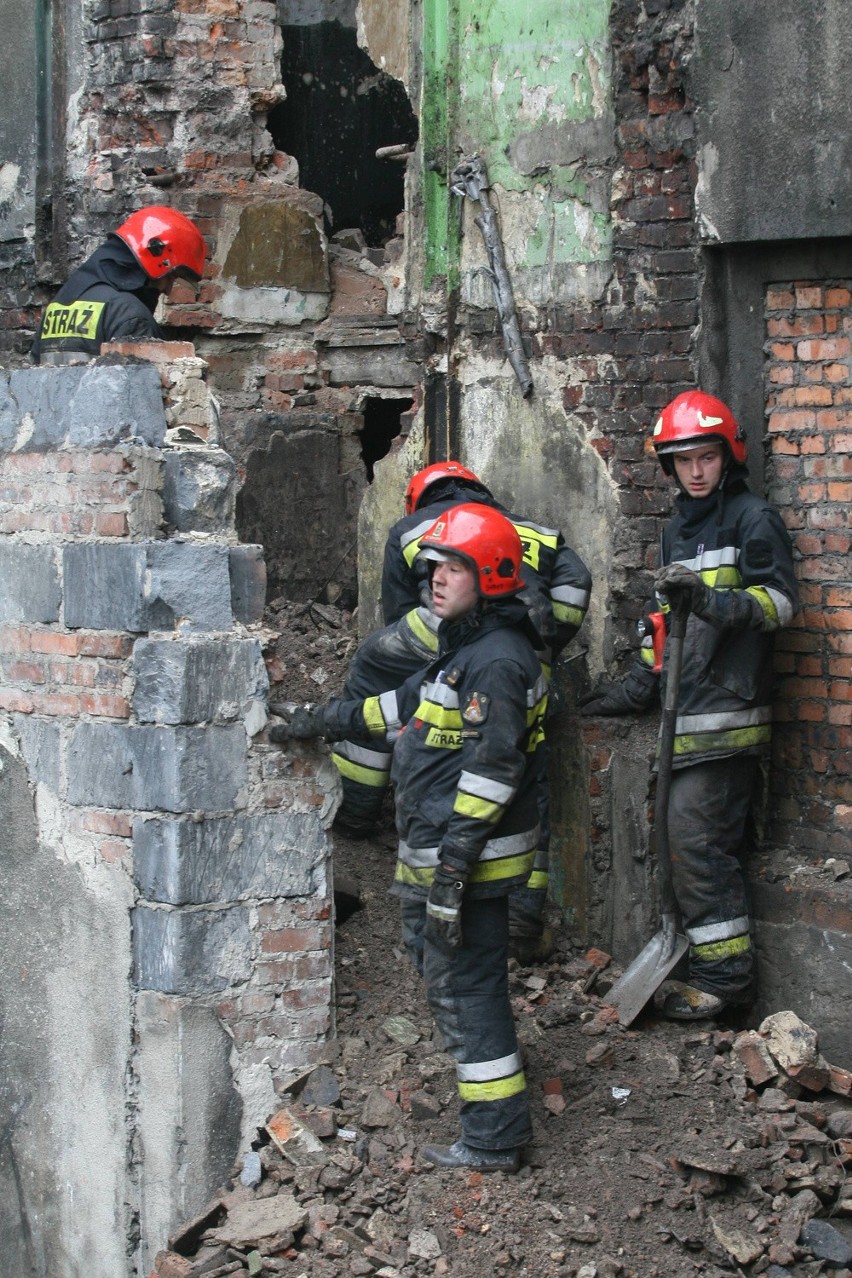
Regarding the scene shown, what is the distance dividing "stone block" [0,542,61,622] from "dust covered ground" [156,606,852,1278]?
785 mm

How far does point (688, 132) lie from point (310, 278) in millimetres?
3028

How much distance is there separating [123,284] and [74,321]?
338 mm

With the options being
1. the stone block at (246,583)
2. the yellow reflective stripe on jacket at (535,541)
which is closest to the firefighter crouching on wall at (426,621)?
the yellow reflective stripe on jacket at (535,541)

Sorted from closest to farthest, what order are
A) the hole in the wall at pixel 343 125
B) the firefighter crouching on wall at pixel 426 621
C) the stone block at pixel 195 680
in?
the stone block at pixel 195 680
the firefighter crouching on wall at pixel 426 621
the hole in the wall at pixel 343 125

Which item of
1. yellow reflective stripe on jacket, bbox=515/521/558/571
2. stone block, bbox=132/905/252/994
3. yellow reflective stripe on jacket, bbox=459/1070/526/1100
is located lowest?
yellow reflective stripe on jacket, bbox=459/1070/526/1100

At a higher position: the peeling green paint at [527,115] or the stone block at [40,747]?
the peeling green paint at [527,115]

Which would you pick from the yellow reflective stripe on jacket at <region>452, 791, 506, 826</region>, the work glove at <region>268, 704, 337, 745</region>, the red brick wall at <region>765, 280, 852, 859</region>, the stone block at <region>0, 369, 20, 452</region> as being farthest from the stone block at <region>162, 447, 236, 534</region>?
the red brick wall at <region>765, 280, 852, 859</region>

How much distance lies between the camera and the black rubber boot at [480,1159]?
15.0ft

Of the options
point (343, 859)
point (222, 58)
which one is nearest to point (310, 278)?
point (222, 58)

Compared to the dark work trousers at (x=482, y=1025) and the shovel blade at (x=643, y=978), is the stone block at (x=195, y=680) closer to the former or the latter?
the dark work trousers at (x=482, y=1025)

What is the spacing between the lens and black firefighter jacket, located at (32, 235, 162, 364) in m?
6.08

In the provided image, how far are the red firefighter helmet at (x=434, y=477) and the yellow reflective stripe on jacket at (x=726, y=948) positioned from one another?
2.03 meters

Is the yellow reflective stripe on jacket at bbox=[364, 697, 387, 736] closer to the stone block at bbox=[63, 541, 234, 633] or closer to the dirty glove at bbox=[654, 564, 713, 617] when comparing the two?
the stone block at bbox=[63, 541, 234, 633]

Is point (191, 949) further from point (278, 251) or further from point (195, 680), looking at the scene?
point (278, 251)
